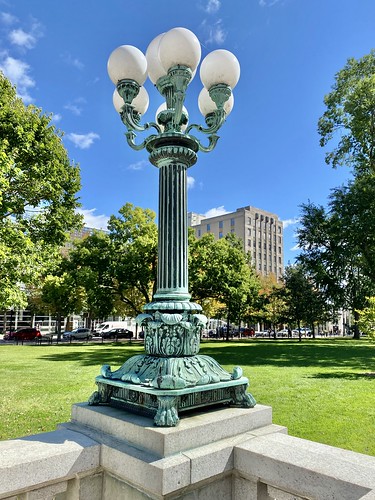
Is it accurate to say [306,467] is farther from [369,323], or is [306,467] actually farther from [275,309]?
[275,309]

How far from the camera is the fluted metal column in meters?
3.60

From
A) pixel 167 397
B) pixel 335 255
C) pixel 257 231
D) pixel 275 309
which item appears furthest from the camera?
pixel 257 231

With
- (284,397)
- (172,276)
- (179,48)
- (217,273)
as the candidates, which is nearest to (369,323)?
(284,397)

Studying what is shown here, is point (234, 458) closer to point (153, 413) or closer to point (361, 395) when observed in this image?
point (153, 413)

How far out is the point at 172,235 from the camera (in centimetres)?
369

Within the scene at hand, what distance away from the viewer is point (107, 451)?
2.86 metres

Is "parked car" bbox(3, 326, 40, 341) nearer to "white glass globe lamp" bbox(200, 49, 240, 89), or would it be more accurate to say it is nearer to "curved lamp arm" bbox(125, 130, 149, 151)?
"curved lamp arm" bbox(125, 130, 149, 151)

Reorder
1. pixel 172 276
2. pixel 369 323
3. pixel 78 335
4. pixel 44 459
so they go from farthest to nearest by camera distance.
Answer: pixel 78 335 < pixel 369 323 < pixel 172 276 < pixel 44 459

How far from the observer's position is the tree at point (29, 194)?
13422 millimetres

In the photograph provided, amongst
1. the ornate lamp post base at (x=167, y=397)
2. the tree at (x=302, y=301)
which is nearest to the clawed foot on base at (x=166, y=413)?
the ornate lamp post base at (x=167, y=397)

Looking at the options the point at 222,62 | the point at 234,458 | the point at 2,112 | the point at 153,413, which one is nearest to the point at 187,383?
the point at 153,413

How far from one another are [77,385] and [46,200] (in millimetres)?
8628

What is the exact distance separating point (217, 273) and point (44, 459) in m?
30.3

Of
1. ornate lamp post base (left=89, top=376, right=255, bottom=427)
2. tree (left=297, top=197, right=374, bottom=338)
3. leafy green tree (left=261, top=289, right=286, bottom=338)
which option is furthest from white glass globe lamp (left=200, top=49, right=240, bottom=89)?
leafy green tree (left=261, top=289, right=286, bottom=338)
